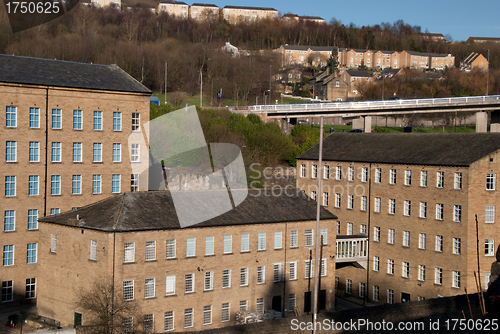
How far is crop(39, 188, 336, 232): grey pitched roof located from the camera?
Answer: 3347 centimetres

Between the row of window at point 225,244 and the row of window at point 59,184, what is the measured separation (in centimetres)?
1242

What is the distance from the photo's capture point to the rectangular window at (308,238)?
1587 inches

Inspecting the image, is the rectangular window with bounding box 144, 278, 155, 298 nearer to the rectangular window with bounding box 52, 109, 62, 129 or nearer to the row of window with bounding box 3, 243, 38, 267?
the row of window with bounding box 3, 243, 38, 267

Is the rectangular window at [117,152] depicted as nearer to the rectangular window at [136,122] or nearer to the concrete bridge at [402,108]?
the rectangular window at [136,122]

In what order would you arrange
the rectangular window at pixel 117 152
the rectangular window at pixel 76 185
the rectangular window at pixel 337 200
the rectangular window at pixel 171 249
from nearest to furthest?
1. the rectangular window at pixel 171 249
2. the rectangular window at pixel 76 185
3. the rectangular window at pixel 117 152
4. the rectangular window at pixel 337 200

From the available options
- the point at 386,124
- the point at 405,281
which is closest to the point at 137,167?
the point at 405,281

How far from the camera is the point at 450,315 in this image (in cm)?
2797

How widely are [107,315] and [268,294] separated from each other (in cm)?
1185

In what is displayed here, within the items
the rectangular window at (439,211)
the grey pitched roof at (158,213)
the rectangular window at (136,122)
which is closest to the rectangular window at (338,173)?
the grey pitched roof at (158,213)

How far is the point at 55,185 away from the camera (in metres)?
42.5

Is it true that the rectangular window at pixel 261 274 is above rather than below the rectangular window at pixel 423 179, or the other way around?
below

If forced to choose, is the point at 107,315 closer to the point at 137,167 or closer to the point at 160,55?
the point at 137,167

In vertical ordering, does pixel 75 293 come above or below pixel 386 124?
below

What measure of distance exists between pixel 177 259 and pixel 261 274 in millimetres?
6468
